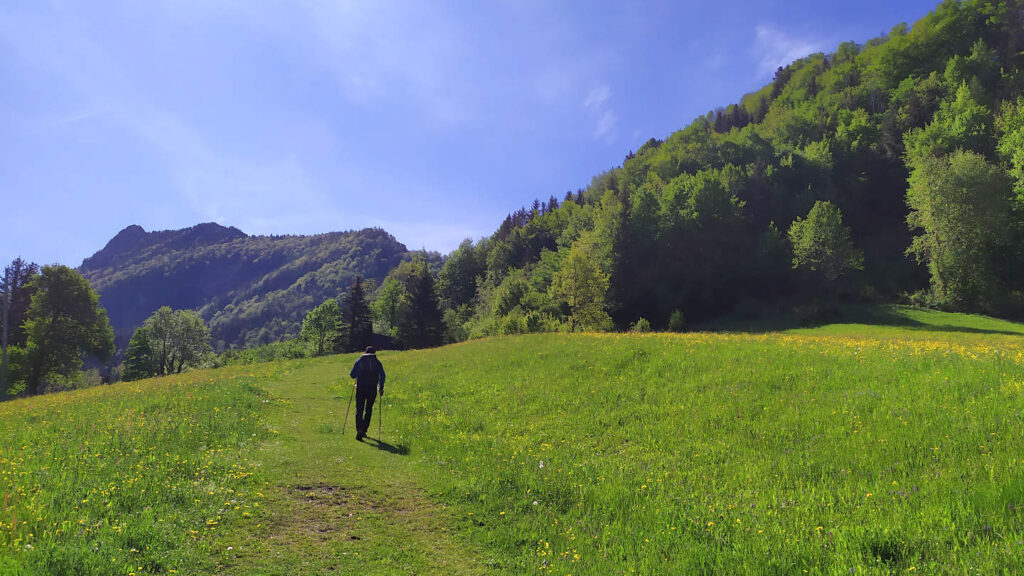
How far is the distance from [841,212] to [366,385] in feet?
327

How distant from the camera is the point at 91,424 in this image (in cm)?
1179

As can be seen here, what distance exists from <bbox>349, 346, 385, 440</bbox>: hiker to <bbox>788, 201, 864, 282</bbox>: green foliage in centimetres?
7165

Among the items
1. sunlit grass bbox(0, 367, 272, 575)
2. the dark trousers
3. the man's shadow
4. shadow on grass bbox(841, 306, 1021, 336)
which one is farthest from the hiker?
shadow on grass bbox(841, 306, 1021, 336)

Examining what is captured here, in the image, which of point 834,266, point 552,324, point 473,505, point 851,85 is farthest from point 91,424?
point 851,85

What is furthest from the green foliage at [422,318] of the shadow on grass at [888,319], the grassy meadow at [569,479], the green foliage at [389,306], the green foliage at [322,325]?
the shadow on grass at [888,319]

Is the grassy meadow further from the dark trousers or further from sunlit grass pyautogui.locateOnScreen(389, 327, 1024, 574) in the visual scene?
the dark trousers

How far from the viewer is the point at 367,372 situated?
1366cm

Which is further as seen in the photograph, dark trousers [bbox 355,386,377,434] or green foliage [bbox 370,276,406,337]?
green foliage [bbox 370,276,406,337]

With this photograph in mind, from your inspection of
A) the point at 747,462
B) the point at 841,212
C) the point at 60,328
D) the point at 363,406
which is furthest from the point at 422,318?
the point at 841,212

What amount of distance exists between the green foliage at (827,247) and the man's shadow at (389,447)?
72.1m

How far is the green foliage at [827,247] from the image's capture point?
62.6 meters

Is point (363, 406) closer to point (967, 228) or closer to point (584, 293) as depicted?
point (584, 293)

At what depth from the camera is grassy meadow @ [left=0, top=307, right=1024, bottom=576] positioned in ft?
17.9

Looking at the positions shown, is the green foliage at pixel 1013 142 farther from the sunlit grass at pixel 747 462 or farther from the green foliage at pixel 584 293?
the sunlit grass at pixel 747 462
